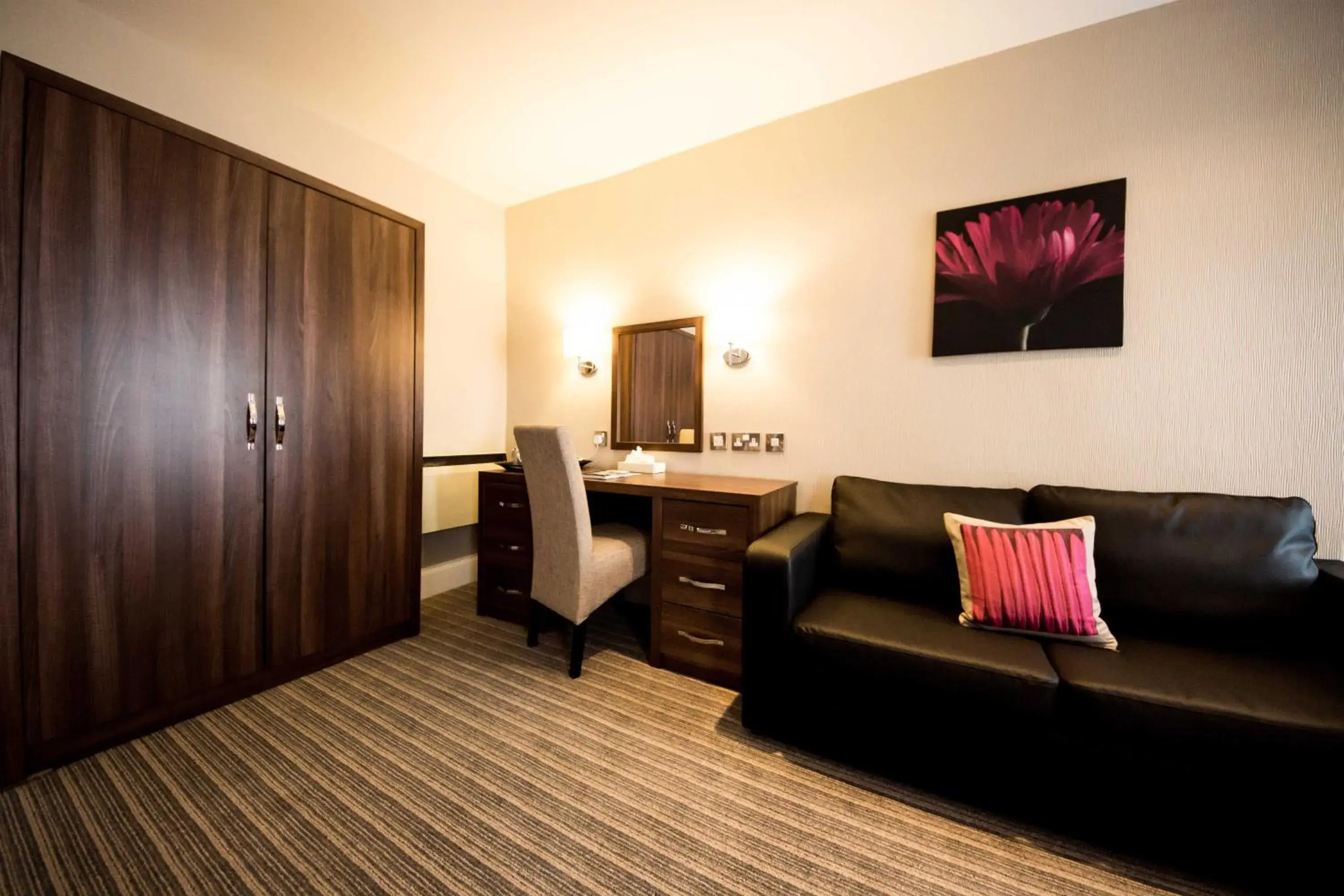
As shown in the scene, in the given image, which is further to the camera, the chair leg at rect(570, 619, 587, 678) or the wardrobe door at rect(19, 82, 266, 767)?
the chair leg at rect(570, 619, 587, 678)

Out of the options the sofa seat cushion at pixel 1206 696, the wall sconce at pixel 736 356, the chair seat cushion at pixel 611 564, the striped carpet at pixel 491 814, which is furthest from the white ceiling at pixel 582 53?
the striped carpet at pixel 491 814

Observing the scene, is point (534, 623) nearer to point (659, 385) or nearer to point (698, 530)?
point (698, 530)

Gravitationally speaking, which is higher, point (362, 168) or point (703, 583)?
point (362, 168)

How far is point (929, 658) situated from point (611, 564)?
48.8 inches

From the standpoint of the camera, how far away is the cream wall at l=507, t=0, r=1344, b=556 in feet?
4.84

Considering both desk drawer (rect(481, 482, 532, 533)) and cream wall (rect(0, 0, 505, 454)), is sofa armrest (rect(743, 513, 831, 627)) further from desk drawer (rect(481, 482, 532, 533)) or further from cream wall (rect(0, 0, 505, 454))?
cream wall (rect(0, 0, 505, 454))

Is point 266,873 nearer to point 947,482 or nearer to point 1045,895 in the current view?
point 1045,895

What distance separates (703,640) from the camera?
1.90 m

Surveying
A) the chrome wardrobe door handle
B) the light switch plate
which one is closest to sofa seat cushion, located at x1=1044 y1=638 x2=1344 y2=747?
the light switch plate

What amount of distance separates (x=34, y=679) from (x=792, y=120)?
11.6 ft

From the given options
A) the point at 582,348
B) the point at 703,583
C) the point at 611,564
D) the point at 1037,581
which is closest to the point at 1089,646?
the point at 1037,581

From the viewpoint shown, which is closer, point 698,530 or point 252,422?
point 252,422

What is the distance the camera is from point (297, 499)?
1.86m

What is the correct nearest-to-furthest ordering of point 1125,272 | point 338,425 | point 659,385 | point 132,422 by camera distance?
1. point 132,422
2. point 1125,272
3. point 338,425
4. point 659,385
